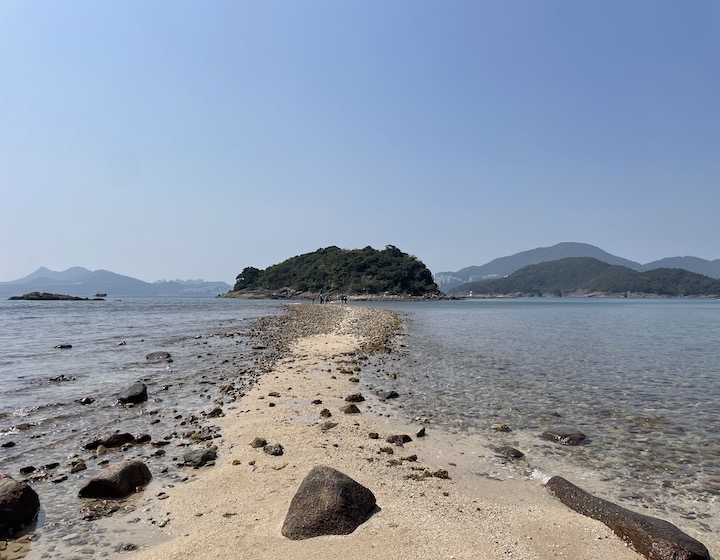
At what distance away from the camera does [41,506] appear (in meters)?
7.13

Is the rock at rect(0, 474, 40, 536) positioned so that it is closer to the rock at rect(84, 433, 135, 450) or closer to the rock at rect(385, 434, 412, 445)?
the rock at rect(84, 433, 135, 450)

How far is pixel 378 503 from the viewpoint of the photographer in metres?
7.10

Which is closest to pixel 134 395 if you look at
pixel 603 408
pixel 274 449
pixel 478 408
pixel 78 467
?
pixel 78 467

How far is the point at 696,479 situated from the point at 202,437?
36.8ft

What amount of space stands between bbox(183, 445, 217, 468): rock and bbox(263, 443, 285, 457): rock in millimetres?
1145

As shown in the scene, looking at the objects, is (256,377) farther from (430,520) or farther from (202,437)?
(430,520)

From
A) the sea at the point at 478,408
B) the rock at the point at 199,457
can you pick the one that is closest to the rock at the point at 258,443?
the rock at the point at 199,457

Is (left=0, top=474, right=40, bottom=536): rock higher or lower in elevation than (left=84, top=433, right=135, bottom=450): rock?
higher

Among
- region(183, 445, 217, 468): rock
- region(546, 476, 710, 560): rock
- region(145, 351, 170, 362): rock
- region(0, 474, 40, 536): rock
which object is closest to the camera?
region(546, 476, 710, 560): rock

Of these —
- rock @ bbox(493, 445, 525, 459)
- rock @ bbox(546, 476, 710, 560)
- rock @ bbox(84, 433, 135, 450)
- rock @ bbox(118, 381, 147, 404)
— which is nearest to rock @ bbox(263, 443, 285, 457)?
rock @ bbox(84, 433, 135, 450)

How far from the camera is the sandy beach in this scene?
19.2 feet

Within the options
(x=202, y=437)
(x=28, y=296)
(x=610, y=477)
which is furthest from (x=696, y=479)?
(x=28, y=296)

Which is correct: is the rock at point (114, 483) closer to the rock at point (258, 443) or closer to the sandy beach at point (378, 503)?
the sandy beach at point (378, 503)

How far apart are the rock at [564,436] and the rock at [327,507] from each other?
21.1 feet
